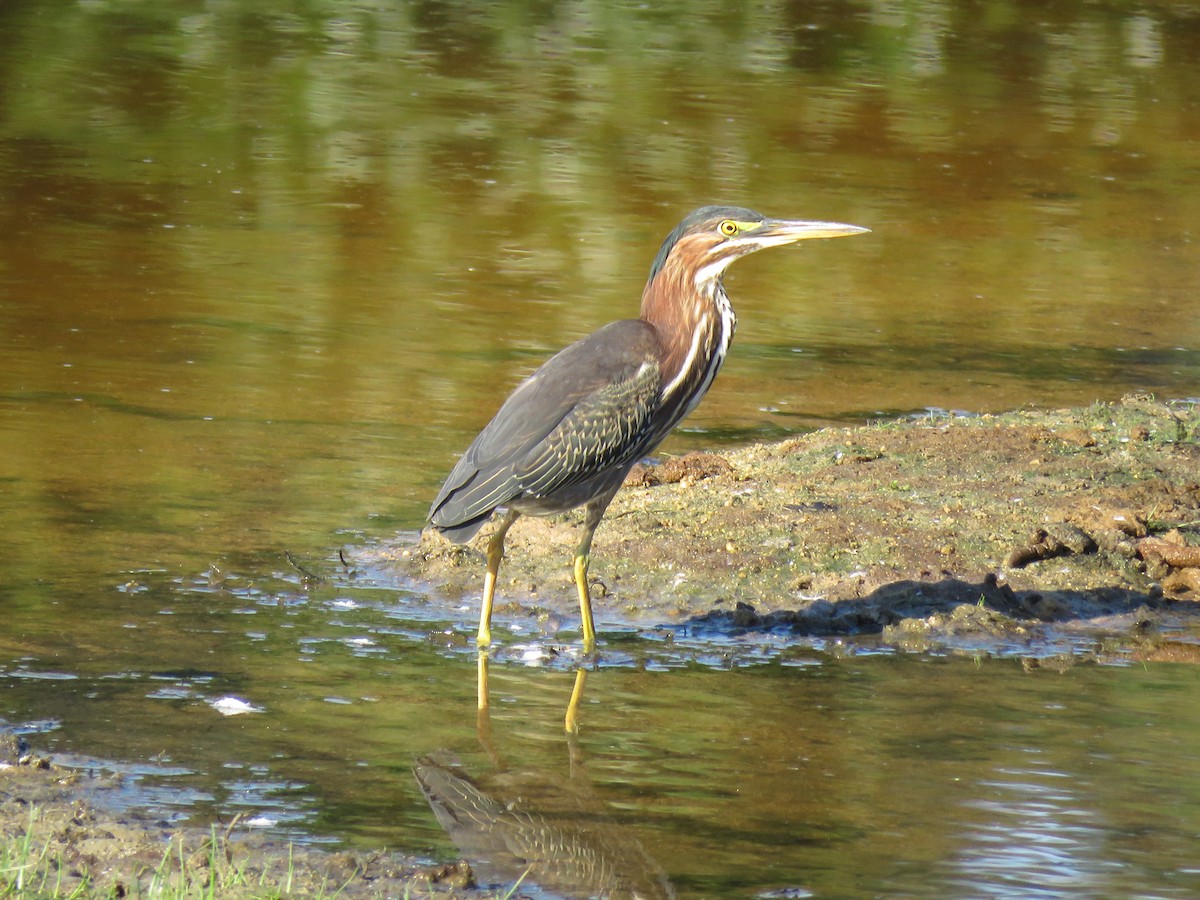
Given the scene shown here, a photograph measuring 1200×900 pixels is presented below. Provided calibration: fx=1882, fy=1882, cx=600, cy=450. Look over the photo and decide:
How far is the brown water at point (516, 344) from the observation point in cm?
541

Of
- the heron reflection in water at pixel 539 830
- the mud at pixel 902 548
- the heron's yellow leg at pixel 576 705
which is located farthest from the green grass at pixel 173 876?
the mud at pixel 902 548

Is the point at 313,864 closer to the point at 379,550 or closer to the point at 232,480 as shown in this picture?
the point at 379,550

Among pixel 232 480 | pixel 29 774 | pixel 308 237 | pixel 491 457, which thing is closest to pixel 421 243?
pixel 308 237

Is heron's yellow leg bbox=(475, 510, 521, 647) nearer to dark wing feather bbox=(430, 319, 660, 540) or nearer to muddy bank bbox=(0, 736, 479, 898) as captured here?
dark wing feather bbox=(430, 319, 660, 540)

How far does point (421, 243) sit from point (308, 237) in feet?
2.77

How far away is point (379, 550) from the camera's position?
770cm

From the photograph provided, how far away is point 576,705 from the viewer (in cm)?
609

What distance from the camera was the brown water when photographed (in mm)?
5410

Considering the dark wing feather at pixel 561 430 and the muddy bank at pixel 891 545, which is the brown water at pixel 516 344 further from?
the dark wing feather at pixel 561 430

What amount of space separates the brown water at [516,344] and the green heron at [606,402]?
0.54 metres

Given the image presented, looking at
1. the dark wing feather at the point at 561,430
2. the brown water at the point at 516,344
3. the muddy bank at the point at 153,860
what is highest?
the dark wing feather at the point at 561,430

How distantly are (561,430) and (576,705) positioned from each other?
1.06 meters

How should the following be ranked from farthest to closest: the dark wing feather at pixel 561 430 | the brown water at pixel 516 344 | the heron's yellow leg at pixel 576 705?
1. the dark wing feather at pixel 561 430
2. the heron's yellow leg at pixel 576 705
3. the brown water at pixel 516 344

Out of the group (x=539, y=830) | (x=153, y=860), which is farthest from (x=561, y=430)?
(x=153, y=860)
